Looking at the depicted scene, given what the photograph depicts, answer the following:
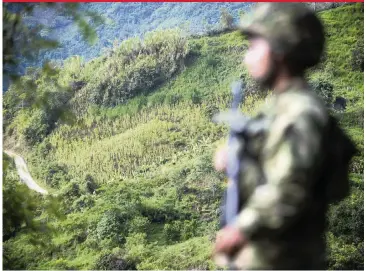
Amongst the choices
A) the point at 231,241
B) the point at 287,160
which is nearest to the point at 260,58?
the point at 287,160

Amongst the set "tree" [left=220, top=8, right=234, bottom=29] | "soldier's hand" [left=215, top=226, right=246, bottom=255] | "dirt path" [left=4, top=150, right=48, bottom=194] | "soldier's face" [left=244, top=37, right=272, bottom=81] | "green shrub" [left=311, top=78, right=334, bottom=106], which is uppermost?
"tree" [left=220, top=8, right=234, bottom=29]

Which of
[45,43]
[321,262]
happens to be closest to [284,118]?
[321,262]

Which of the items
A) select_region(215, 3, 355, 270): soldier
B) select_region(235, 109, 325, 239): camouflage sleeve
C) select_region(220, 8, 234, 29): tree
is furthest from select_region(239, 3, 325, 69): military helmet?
select_region(220, 8, 234, 29): tree

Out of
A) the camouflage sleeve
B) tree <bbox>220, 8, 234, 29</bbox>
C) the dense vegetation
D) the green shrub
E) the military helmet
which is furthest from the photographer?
the green shrub

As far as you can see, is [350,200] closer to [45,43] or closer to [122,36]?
[122,36]

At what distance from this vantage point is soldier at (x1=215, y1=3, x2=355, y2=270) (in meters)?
1.37

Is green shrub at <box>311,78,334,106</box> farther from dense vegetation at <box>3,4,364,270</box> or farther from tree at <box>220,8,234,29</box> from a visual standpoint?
tree at <box>220,8,234,29</box>

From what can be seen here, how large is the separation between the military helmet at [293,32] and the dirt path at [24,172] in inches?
137

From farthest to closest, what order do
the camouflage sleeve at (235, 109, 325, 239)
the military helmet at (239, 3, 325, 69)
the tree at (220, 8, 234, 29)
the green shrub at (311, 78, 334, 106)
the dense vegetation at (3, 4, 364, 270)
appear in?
the green shrub at (311, 78, 334, 106)
the tree at (220, 8, 234, 29)
the dense vegetation at (3, 4, 364, 270)
the military helmet at (239, 3, 325, 69)
the camouflage sleeve at (235, 109, 325, 239)

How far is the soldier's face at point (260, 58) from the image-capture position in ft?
4.89

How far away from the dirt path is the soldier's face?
3.44 metres

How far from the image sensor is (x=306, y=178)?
1.35 meters

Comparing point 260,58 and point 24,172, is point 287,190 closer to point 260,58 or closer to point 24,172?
point 260,58

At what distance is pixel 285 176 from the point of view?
4.45 feet
